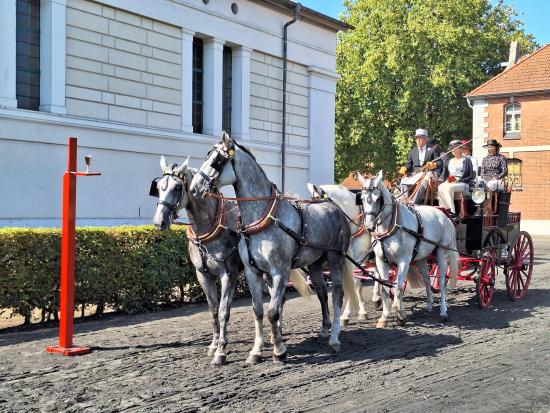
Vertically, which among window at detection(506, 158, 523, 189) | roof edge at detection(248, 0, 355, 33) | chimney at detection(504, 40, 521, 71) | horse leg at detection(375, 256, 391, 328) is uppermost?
chimney at detection(504, 40, 521, 71)

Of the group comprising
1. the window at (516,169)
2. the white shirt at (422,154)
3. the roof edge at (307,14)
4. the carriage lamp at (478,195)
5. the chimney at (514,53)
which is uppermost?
the chimney at (514,53)

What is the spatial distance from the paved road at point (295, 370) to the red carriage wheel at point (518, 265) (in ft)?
6.13

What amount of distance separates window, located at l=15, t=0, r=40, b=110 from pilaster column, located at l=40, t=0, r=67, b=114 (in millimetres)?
125

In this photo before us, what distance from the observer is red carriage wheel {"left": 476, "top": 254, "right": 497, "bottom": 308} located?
1095 centimetres

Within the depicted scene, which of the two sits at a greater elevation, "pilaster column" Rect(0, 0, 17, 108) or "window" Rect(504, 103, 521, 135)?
"window" Rect(504, 103, 521, 135)

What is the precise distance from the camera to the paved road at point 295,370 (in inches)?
233

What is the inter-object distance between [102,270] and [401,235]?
14.4 feet

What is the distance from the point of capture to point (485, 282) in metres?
11.1

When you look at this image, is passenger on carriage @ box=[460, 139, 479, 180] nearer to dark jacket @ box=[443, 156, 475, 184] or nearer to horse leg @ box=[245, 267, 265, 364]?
dark jacket @ box=[443, 156, 475, 184]

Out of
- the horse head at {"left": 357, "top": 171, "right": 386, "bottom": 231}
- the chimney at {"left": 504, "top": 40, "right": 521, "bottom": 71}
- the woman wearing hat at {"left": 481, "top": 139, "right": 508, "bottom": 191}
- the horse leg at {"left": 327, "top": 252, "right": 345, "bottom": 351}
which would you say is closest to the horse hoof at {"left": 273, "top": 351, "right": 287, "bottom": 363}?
the horse leg at {"left": 327, "top": 252, "right": 345, "bottom": 351}

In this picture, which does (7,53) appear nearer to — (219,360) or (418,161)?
(418,161)

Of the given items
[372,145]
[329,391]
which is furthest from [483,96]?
[329,391]

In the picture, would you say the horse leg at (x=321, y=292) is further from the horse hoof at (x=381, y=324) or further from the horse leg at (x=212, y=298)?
the horse leg at (x=212, y=298)

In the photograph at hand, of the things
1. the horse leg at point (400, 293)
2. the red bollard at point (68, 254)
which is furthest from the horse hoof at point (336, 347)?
the red bollard at point (68, 254)
